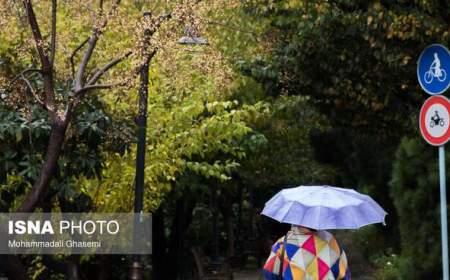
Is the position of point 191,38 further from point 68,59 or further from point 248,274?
point 248,274

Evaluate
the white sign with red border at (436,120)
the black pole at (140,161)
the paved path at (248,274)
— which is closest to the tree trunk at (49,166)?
the black pole at (140,161)

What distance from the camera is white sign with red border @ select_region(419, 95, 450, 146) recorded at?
8.41 metres

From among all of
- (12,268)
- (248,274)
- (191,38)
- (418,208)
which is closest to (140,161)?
(191,38)

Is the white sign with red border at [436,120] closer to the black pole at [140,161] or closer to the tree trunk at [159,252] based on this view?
the black pole at [140,161]

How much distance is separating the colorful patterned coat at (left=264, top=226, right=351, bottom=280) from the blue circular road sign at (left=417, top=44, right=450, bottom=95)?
2.25m

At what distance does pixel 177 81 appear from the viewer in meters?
12.2

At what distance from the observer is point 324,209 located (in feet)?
25.2

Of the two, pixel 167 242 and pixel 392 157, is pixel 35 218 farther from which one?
pixel 167 242

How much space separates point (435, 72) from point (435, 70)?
0.02m

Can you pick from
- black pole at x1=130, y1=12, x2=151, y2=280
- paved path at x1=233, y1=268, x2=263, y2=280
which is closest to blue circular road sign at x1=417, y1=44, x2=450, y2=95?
black pole at x1=130, y1=12, x2=151, y2=280

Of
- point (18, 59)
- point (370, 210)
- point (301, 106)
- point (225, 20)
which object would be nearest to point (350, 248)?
point (301, 106)

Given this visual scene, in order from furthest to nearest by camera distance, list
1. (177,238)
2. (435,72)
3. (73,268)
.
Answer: (177,238), (73,268), (435,72)

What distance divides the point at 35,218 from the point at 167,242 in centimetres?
1203

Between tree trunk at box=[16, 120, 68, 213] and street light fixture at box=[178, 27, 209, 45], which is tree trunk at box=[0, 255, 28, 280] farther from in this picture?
street light fixture at box=[178, 27, 209, 45]
